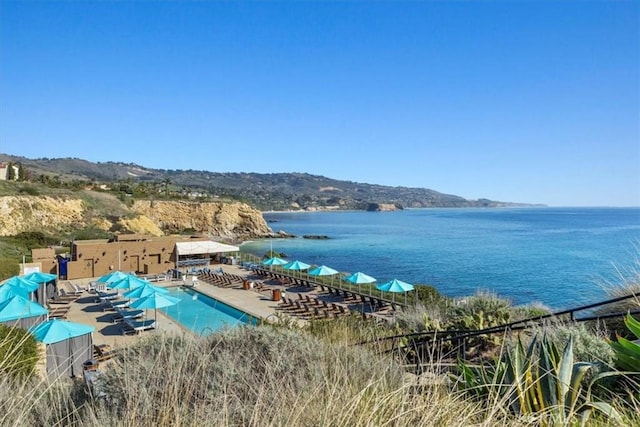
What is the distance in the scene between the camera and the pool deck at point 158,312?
1342 cm

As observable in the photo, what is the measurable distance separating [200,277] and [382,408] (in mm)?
23342

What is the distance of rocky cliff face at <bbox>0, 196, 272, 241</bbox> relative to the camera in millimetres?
37738

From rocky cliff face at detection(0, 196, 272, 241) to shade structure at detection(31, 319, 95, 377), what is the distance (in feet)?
107

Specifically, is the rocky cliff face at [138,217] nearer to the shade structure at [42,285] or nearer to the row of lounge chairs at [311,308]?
the shade structure at [42,285]

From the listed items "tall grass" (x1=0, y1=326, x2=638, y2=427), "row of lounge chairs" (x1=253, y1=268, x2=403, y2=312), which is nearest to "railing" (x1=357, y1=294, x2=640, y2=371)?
"tall grass" (x1=0, y1=326, x2=638, y2=427)

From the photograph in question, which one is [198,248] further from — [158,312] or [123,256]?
[158,312]

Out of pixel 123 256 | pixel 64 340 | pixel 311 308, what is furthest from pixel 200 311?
pixel 123 256

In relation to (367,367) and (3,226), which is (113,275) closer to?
(367,367)

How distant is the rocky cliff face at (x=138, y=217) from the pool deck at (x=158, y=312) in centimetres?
2012

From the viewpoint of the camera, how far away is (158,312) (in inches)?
647

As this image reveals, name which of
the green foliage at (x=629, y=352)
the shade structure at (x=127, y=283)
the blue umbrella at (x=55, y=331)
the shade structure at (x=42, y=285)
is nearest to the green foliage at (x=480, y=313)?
the green foliage at (x=629, y=352)

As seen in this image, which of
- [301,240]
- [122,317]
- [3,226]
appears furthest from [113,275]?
[301,240]

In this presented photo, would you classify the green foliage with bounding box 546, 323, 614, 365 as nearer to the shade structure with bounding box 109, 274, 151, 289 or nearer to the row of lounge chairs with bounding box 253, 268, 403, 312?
the row of lounge chairs with bounding box 253, 268, 403, 312

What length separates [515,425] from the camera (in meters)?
1.91
